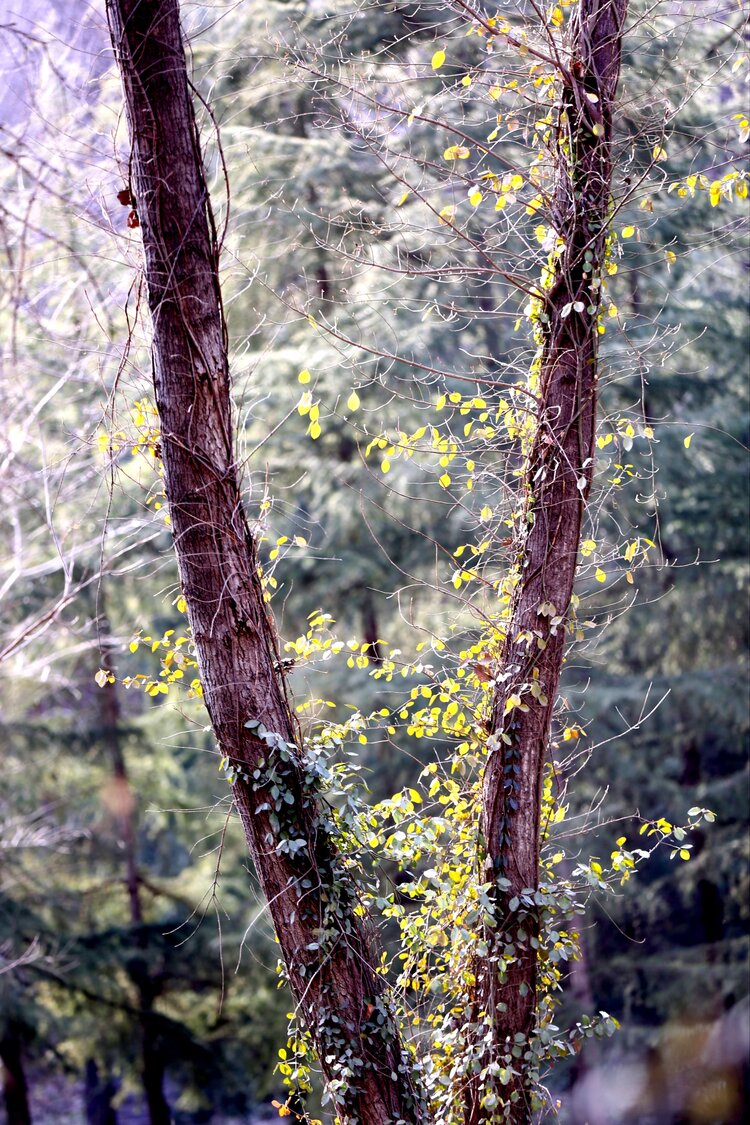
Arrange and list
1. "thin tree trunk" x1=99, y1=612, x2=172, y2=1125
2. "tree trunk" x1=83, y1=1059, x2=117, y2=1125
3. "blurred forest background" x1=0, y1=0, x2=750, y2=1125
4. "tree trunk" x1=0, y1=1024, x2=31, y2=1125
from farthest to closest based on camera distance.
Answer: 1. "tree trunk" x1=83, y1=1059, x2=117, y2=1125
2. "thin tree trunk" x1=99, y1=612, x2=172, y2=1125
3. "tree trunk" x1=0, y1=1024, x2=31, y2=1125
4. "blurred forest background" x1=0, y1=0, x2=750, y2=1125

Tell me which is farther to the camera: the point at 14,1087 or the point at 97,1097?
the point at 97,1097

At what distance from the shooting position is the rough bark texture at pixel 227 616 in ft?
10.5

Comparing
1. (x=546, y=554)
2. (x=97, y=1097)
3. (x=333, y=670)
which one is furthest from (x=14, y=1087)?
(x=546, y=554)

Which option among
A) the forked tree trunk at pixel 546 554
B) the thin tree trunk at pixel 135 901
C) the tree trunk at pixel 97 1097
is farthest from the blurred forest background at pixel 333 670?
the forked tree trunk at pixel 546 554

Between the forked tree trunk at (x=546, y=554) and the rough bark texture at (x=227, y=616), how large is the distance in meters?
0.39

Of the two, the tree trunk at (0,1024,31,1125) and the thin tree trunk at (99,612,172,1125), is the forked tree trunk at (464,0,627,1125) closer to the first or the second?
the thin tree trunk at (99,612,172,1125)

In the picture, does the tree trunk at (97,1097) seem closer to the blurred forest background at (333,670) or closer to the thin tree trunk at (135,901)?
the blurred forest background at (333,670)

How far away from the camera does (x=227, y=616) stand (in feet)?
10.6

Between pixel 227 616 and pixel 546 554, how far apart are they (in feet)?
3.34

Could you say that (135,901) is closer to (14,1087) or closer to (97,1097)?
(14,1087)

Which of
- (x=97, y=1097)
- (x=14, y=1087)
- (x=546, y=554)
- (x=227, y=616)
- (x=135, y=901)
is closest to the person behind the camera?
(x=227, y=616)

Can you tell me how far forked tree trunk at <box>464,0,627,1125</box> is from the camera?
3.22 metres

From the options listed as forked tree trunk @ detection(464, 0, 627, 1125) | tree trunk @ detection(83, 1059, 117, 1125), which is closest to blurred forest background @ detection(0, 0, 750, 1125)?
tree trunk @ detection(83, 1059, 117, 1125)

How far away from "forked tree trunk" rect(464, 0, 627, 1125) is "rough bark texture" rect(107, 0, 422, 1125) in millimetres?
392
